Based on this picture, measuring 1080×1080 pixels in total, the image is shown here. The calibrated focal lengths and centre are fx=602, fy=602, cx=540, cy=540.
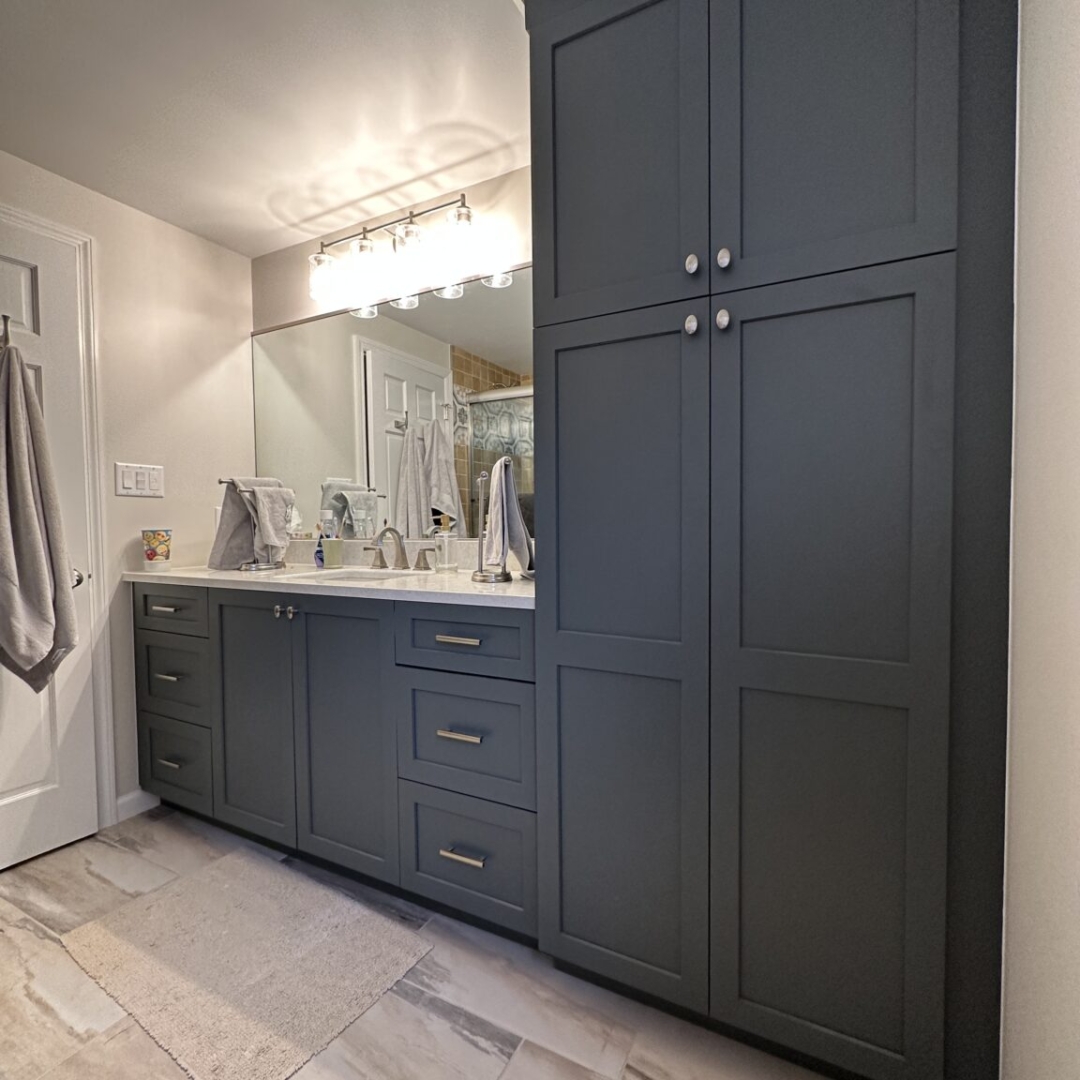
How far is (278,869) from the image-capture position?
1892mm

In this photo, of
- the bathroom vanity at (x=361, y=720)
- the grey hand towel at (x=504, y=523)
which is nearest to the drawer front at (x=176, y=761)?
the bathroom vanity at (x=361, y=720)

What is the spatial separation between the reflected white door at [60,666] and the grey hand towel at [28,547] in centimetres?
21

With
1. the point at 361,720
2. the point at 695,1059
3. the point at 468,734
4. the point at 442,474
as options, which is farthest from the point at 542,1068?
the point at 442,474

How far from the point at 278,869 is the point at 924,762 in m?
1.83

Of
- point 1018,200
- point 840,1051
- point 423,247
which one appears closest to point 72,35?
Answer: point 423,247

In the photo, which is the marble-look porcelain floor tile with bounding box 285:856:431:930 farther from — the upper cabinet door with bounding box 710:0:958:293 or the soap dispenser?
the upper cabinet door with bounding box 710:0:958:293

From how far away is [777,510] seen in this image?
3.66 feet

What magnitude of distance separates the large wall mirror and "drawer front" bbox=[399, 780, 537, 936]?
2.90 feet

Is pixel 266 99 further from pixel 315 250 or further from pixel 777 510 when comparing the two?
pixel 777 510

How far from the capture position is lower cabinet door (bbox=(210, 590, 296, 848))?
6.11 feet

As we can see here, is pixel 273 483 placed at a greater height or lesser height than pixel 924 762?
greater

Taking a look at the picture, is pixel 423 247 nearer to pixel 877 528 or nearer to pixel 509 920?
pixel 877 528

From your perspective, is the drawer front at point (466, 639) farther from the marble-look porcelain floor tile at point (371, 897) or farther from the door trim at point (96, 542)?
the door trim at point (96, 542)

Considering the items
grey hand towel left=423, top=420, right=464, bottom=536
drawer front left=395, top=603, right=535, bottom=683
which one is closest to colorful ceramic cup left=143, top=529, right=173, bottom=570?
grey hand towel left=423, top=420, right=464, bottom=536
